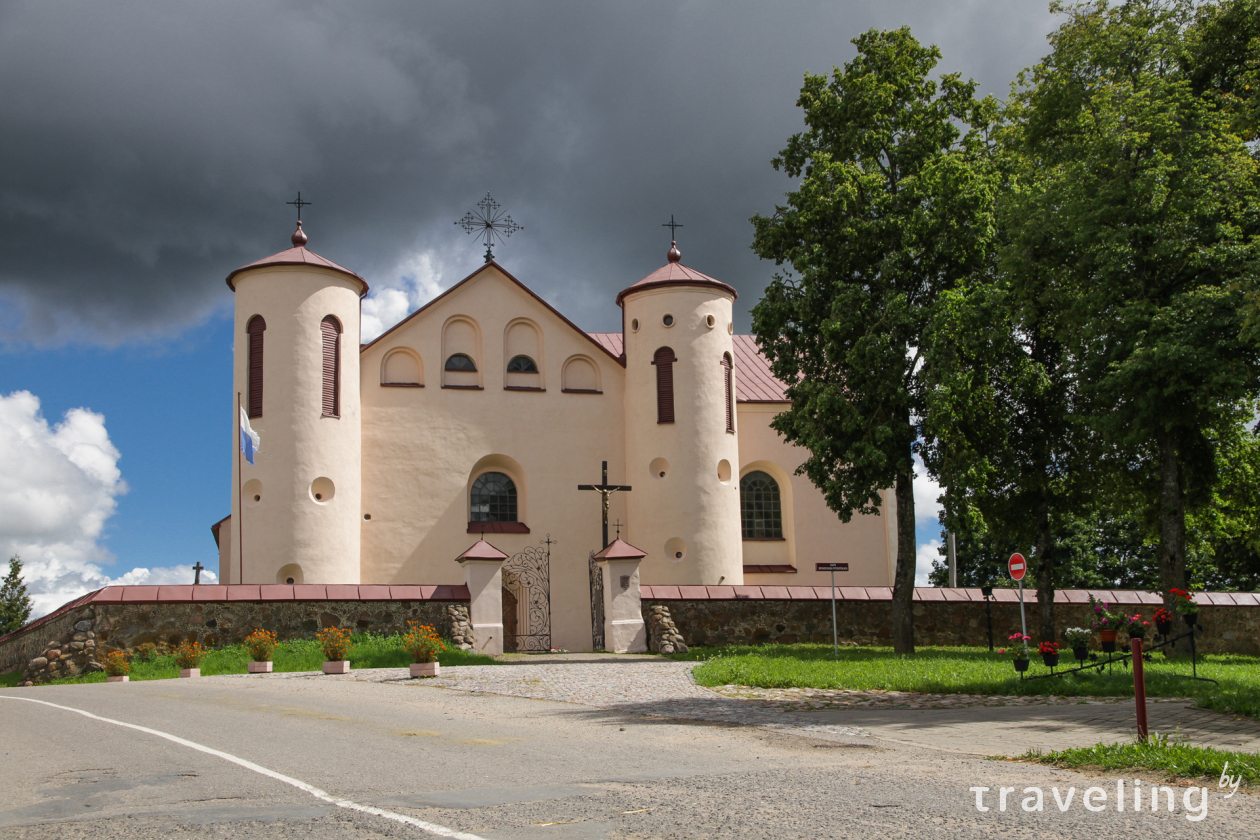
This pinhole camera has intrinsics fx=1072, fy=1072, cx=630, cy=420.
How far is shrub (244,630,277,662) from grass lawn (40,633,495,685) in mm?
391

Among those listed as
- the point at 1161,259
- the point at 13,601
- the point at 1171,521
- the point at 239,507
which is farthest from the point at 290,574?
the point at 13,601

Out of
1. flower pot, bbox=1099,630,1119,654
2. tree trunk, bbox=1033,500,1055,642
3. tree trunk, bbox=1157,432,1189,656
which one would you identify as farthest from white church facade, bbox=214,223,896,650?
flower pot, bbox=1099,630,1119,654

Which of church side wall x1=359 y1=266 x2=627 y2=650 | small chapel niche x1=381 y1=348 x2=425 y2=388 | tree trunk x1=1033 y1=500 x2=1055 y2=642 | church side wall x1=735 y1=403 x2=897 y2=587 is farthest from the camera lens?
church side wall x1=735 y1=403 x2=897 y2=587

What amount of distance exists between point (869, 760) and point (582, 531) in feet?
71.4

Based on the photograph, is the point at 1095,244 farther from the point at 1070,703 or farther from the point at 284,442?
the point at 284,442

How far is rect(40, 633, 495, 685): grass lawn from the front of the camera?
2011cm

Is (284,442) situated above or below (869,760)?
above

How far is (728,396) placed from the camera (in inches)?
1175

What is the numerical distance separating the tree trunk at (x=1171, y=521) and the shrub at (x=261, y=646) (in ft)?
53.1

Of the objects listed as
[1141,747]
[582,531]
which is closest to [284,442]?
[582,531]

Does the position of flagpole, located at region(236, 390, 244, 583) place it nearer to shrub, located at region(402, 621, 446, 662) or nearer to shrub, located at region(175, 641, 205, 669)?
shrub, located at region(175, 641, 205, 669)

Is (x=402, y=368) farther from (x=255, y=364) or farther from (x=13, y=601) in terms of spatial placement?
(x=13, y=601)

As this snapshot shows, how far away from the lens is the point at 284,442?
26469 mm

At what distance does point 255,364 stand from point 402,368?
160 inches
